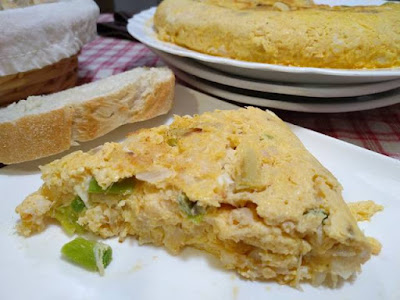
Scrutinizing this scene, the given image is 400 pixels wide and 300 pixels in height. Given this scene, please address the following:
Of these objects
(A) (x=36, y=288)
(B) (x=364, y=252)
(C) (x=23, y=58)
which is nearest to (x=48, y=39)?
(C) (x=23, y=58)

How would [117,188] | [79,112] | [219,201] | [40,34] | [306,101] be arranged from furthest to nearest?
[306,101]
[40,34]
[79,112]
[117,188]
[219,201]

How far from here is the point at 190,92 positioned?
86.3 inches

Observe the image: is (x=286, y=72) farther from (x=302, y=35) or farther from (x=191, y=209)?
(x=191, y=209)

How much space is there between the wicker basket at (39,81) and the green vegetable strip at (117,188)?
93cm

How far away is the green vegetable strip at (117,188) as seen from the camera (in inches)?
50.6

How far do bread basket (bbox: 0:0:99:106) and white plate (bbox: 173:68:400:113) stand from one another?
81 cm

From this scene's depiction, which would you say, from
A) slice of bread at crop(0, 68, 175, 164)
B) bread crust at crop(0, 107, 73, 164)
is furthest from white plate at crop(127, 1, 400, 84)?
bread crust at crop(0, 107, 73, 164)

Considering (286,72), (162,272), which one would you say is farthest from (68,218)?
(286,72)

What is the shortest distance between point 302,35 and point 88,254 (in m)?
1.47

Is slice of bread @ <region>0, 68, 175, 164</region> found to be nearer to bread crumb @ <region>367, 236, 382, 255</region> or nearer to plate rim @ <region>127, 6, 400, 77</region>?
plate rim @ <region>127, 6, 400, 77</region>

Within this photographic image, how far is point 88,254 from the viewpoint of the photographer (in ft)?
3.96

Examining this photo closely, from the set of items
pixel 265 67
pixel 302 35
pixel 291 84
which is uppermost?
pixel 302 35

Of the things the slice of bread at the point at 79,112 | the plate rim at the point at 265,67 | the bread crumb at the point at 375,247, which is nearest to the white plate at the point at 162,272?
the bread crumb at the point at 375,247

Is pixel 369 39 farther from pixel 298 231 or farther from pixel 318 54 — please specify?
pixel 298 231
